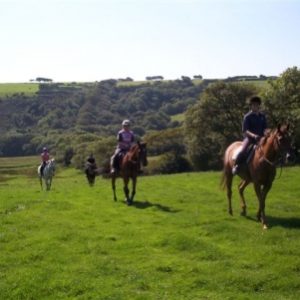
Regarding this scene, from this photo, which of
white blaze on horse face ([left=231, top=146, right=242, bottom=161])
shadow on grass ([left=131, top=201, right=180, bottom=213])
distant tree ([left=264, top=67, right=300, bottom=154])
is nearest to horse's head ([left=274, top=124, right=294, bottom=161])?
white blaze on horse face ([left=231, top=146, right=242, bottom=161])

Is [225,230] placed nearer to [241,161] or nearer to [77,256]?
[241,161]

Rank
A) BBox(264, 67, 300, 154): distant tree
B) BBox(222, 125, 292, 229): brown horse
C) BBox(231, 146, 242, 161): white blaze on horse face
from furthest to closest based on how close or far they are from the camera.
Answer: BBox(264, 67, 300, 154): distant tree < BBox(231, 146, 242, 161): white blaze on horse face < BBox(222, 125, 292, 229): brown horse

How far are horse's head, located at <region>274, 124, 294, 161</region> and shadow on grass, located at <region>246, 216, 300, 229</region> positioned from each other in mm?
2566

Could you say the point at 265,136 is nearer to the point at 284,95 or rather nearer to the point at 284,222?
the point at 284,222

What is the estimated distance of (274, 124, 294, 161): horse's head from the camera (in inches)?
655

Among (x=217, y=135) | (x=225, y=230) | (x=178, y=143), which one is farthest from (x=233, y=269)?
(x=178, y=143)

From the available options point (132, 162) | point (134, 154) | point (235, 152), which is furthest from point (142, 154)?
point (235, 152)

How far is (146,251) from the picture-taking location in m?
14.8

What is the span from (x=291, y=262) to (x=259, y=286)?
1.77 metres

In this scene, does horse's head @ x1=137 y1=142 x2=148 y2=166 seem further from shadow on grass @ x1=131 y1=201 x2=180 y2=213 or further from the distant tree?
the distant tree

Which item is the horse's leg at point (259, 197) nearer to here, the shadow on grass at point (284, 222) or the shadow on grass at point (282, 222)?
the shadow on grass at point (282, 222)

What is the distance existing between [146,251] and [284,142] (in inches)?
241

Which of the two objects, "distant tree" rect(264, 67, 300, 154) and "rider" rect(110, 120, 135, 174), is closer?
"rider" rect(110, 120, 135, 174)

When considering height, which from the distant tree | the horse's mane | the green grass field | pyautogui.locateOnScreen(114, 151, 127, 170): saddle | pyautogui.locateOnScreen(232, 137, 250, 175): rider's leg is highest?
the distant tree
